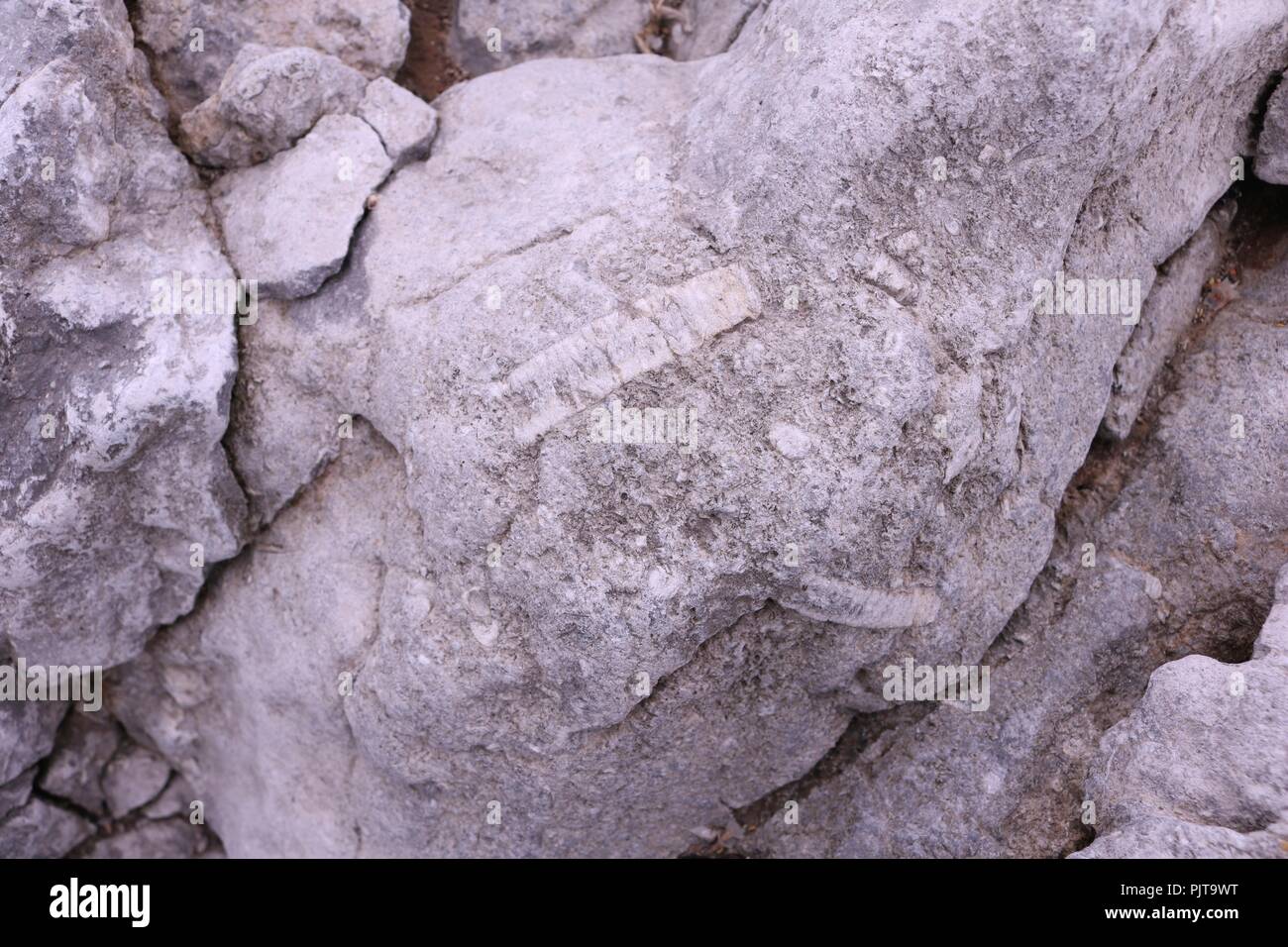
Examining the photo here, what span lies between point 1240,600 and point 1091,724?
0.69 meters

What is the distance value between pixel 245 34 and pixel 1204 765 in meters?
4.37

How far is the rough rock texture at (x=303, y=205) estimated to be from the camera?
12.0 feet

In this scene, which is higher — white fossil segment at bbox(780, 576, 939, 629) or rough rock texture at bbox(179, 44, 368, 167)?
rough rock texture at bbox(179, 44, 368, 167)

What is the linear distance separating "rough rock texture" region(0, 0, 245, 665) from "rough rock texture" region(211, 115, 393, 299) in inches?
5.0

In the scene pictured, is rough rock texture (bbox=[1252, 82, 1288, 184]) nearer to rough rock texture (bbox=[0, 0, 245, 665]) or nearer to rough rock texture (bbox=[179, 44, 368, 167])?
rough rock texture (bbox=[179, 44, 368, 167])

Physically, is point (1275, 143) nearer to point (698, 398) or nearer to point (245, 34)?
point (698, 398)

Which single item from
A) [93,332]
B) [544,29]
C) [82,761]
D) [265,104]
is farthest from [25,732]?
[544,29]

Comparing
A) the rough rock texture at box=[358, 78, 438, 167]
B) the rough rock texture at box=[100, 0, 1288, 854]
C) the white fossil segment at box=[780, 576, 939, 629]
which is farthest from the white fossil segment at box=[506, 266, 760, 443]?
the rough rock texture at box=[358, 78, 438, 167]

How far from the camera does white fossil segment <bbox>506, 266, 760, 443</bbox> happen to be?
314 centimetres

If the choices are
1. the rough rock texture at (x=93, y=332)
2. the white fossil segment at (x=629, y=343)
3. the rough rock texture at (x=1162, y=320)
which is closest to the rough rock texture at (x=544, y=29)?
the rough rock texture at (x=93, y=332)

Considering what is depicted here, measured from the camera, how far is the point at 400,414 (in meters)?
3.46

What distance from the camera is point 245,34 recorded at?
4016 mm

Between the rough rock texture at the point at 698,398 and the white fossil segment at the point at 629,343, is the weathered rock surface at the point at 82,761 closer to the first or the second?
the rough rock texture at the point at 698,398

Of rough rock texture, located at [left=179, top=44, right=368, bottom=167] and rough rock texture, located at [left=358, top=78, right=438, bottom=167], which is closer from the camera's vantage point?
rough rock texture, located at [left=179, top=44, right=368, bottom=167]
